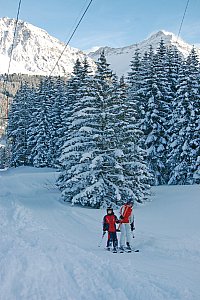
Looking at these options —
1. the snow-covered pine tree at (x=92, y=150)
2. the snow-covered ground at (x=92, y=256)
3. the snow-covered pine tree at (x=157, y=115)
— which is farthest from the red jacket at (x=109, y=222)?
the snow-covered pine tree at (x=157, y=115)

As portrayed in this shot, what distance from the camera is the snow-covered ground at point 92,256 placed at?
704 cm

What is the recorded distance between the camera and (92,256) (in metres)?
9.87

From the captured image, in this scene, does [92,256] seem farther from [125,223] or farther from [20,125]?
[20,125]

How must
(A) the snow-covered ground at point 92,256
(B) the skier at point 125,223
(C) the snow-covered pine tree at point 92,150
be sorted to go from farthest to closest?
(C) the snow-covered pine tree at point 92,150
(B) the skier at point 125,223
(A) the snow-covered ground at point 92,256

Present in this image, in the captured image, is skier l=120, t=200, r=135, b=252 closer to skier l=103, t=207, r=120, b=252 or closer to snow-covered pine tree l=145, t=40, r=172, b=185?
skier l=103, t=207, r=120, b=252

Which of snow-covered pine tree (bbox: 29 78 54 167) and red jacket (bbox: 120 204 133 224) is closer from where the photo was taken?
red jacket (bbox: 120 204 133 224)

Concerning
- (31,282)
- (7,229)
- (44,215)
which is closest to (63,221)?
(44,215)

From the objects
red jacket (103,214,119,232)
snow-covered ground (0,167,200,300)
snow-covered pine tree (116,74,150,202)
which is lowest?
snow-covered ground (0,167,200,300)

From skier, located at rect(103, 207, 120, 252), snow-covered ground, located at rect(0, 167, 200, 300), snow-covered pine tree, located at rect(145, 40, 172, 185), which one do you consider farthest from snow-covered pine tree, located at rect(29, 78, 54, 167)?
skier, located at rect(103, 207, 120, 252)

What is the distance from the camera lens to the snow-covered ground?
704 cm

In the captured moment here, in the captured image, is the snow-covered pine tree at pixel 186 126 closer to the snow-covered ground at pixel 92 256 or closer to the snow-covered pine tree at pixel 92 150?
the snow-covered ground at pixel 92 256

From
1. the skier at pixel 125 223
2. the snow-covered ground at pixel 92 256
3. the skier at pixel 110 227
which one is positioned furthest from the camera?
the skier at pixel 125 223

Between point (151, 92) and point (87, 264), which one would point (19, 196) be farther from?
point (87, 264)

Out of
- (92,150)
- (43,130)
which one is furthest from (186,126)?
(43,130)
